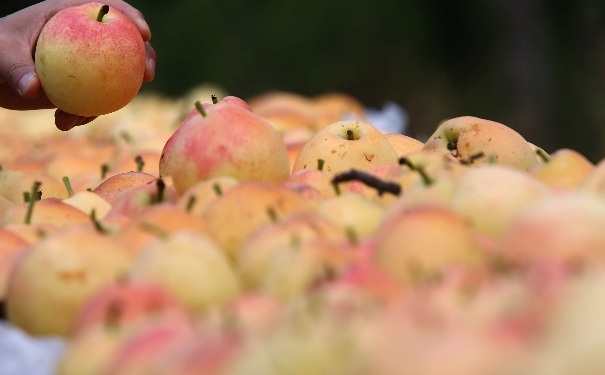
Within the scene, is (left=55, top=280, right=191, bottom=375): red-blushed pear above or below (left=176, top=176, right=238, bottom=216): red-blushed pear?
below

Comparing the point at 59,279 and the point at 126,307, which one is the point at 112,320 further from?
the point at 59,279

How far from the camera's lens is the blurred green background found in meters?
8.31

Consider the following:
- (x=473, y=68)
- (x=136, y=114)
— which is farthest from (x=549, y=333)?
(x=473, y=68)

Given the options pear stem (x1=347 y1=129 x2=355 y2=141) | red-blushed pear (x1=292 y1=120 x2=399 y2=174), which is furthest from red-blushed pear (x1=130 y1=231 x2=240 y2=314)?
pear stem (x1=347 y1=129 x2=355 y2=141)

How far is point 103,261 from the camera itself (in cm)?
137

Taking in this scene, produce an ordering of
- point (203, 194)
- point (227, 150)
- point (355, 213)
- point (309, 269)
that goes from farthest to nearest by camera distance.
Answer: point (227, 150)
point (203, 194)
point (355, 213)
point (309, 269)

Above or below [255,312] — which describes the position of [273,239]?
above

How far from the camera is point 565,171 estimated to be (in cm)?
176

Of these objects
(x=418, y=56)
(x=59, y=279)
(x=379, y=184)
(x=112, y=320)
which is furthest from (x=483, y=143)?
(x=418, y=56)

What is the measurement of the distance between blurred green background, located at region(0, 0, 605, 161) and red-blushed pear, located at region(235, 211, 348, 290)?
683 cm

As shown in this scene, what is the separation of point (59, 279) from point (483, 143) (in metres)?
1.13

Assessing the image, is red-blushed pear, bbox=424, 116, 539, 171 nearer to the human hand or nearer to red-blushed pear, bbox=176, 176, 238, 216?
red-blushed pear, bbox=176, 176, 238, 216

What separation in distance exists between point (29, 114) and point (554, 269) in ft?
19.3

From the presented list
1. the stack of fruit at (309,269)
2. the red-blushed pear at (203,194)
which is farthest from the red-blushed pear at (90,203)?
the red-blushed pear at (203,194)
